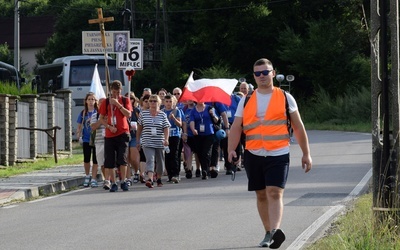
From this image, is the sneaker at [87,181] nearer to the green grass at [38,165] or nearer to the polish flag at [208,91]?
the green grass at [38,165]

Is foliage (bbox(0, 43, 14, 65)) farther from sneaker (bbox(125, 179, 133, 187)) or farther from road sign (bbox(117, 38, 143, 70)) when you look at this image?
sneaker (bbox(125, 179, 133, 187))

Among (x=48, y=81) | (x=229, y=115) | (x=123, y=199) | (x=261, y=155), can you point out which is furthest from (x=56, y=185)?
(x=48, y=81)

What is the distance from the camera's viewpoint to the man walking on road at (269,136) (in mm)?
9906

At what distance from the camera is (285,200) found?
50.6ft

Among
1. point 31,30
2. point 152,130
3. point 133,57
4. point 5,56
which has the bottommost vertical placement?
point 152,130

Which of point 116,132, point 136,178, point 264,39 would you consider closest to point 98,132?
point 116,132

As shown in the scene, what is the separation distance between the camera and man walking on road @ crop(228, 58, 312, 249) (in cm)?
991

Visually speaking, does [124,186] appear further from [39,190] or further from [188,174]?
[188,174]

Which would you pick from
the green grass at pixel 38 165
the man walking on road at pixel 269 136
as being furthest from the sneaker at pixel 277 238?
the green grass at pixel 38 165

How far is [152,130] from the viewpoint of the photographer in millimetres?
18562

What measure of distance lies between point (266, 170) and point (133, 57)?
15520 millimetres

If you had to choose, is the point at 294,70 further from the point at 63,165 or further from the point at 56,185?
the point at 56,185

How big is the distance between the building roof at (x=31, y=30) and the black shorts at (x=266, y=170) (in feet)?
324

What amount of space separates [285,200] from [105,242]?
15.9 ft
